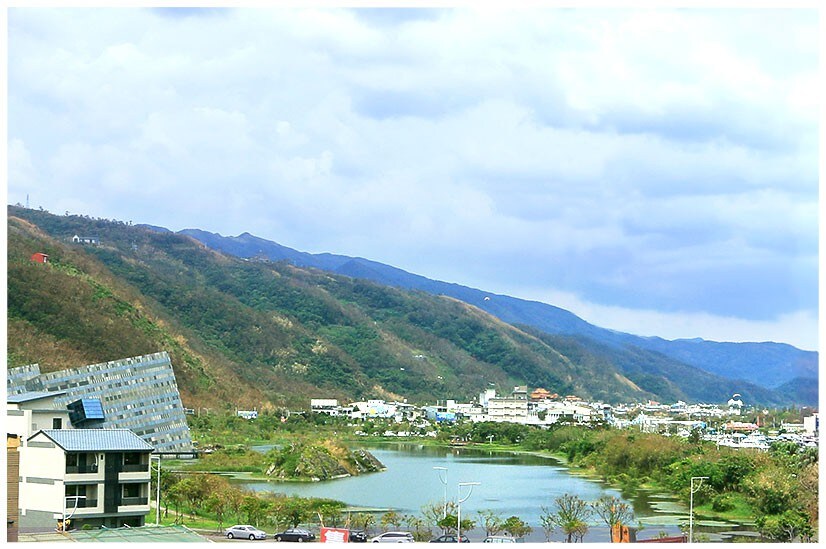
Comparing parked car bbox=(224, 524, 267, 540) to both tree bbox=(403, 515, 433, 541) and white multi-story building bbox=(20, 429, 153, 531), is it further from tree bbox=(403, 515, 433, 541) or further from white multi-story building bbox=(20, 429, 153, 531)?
tree bbox=(403, 515, 433, 541)

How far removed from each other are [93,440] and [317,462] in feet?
18.5

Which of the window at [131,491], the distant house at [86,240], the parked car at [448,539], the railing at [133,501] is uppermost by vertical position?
the distant house at [86,240]

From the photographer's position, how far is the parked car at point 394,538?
8487 mm

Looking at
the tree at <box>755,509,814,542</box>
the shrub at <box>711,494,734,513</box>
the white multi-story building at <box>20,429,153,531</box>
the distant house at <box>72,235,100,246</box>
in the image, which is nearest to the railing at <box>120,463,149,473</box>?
the white multi-story building at <box>20,429,153,531</box>

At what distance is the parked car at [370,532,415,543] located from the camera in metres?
8.49

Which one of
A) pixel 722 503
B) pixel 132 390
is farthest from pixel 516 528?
pixel 132 390

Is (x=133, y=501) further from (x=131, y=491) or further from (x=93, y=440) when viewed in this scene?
(x=93, y=440)

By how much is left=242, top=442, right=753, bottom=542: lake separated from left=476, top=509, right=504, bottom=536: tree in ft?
0.25

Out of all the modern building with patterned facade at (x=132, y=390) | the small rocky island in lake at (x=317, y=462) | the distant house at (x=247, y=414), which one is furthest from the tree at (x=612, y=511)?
the distant house at (x=247, y=414)

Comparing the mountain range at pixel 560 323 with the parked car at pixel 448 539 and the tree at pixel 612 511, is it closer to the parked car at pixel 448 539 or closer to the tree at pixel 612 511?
the tree at pixel 612 511

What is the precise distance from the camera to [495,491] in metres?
12.2

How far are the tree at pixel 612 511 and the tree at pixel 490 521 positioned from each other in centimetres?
102

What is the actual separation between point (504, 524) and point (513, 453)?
6.82m

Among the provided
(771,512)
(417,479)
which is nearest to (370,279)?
(417,479)
